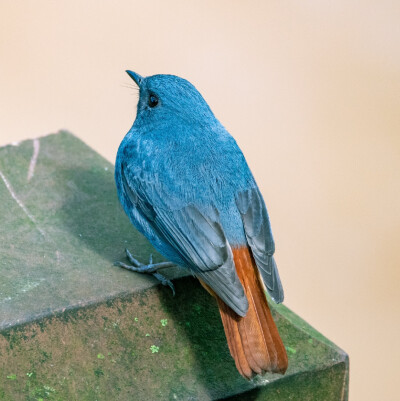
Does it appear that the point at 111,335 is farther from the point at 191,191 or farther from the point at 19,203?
the point at 19,203

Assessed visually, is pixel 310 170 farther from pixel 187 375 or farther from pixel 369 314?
pixel 187 375

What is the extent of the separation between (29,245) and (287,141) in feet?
16.4

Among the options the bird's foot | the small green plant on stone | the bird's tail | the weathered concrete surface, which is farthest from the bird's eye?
the small green plant on stone

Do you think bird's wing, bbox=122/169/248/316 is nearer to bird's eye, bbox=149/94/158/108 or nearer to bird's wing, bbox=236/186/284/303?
bird's wing, bbox=236/186/284/303

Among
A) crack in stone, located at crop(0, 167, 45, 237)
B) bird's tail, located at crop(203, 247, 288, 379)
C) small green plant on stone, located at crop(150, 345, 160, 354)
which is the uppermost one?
bird's tail, located at crop(203, 247, 288, 379)

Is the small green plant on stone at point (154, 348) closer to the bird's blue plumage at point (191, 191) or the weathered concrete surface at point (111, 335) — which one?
the weathered concrete surface at point (111, 335)

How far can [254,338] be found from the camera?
12.1 ft

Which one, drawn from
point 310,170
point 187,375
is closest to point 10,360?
point 187,375

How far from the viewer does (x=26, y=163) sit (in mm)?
5246

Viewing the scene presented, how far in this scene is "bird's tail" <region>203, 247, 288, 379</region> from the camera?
3637 mm

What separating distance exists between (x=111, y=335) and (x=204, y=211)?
726mm

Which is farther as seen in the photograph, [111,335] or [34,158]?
[34,158]

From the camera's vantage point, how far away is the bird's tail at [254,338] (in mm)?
3637

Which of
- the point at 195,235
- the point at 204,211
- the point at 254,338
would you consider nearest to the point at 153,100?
the point at 204,211
